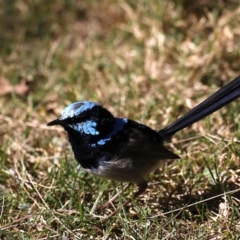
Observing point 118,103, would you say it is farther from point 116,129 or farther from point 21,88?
point 116,129

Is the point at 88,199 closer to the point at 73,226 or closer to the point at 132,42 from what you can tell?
the point at 73,226

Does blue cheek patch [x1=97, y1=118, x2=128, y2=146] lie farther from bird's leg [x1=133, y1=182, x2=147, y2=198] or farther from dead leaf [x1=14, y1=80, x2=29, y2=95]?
dead leaf [x1=14, y1=80, x2=29, y2=95]

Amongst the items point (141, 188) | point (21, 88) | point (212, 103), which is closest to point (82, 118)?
point (141, 188)

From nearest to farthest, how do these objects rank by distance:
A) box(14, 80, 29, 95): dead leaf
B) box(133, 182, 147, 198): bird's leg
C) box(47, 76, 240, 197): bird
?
box(47, 76, 240, 197): bird → box(133, 182, 147, 198): bird's leg → box(14, 80, 29, 95): dead leaf

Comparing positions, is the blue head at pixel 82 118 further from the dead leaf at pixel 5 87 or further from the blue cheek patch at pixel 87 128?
the dead leaf at pixel 5 87

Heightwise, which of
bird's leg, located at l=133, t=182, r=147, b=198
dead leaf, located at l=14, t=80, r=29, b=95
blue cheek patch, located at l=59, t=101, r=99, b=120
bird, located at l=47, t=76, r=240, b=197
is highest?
blue cheek patch, located at l=59, t=101, r=99, b=120

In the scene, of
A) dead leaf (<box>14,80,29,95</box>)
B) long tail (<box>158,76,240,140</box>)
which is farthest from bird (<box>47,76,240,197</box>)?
dead leaf (<box>14,80,29,95</box>)

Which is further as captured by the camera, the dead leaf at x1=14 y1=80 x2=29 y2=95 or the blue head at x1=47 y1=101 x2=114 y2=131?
→ the dead leaf at x1=14 y1=80 x2=29 y2=95

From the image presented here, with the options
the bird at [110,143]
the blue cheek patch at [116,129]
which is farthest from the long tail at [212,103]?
the blue cheek patch at [116,129]
